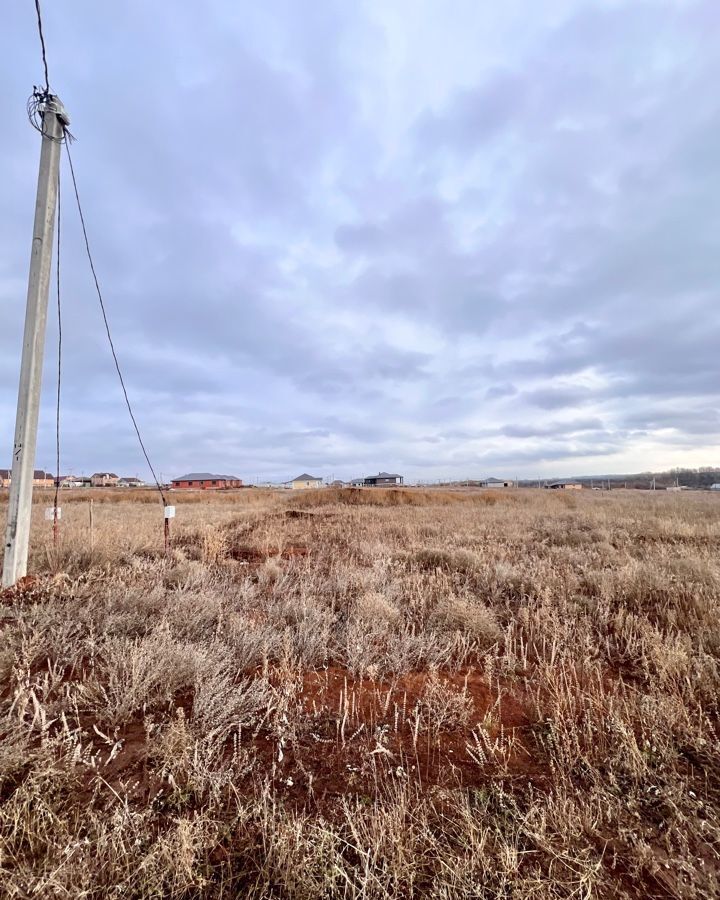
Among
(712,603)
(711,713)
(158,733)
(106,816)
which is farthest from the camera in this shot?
(712,603)

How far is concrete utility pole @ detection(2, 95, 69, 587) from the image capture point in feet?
16.8

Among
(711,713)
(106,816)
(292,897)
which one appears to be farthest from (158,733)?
(711,713)

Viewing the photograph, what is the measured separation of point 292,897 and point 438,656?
94.4 inches

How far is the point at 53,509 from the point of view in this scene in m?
6.29

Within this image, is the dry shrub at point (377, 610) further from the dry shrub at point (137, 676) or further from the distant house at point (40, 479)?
the distant house at point (40, 479)

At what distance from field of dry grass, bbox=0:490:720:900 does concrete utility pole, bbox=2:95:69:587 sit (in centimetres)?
69

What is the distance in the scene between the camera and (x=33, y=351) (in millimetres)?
5273

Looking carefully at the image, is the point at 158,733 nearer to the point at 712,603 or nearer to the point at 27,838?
the point at 27,838

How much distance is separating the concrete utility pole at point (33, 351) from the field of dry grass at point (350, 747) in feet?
2.26

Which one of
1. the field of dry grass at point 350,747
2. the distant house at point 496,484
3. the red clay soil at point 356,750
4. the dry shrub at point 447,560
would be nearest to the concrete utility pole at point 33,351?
the field of dry grass at point 350,747

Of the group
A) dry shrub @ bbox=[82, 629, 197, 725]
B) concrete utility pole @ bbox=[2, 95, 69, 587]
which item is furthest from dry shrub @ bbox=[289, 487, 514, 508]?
dry shrub @ bbox=[82, 629, 197, 725]

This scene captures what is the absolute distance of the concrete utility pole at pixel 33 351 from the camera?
511 centimetres

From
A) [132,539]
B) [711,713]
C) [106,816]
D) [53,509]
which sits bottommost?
[711,713]

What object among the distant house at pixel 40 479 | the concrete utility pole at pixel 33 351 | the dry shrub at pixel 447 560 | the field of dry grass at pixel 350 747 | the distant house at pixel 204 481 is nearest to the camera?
the field of dry grass at pixel 350 747
